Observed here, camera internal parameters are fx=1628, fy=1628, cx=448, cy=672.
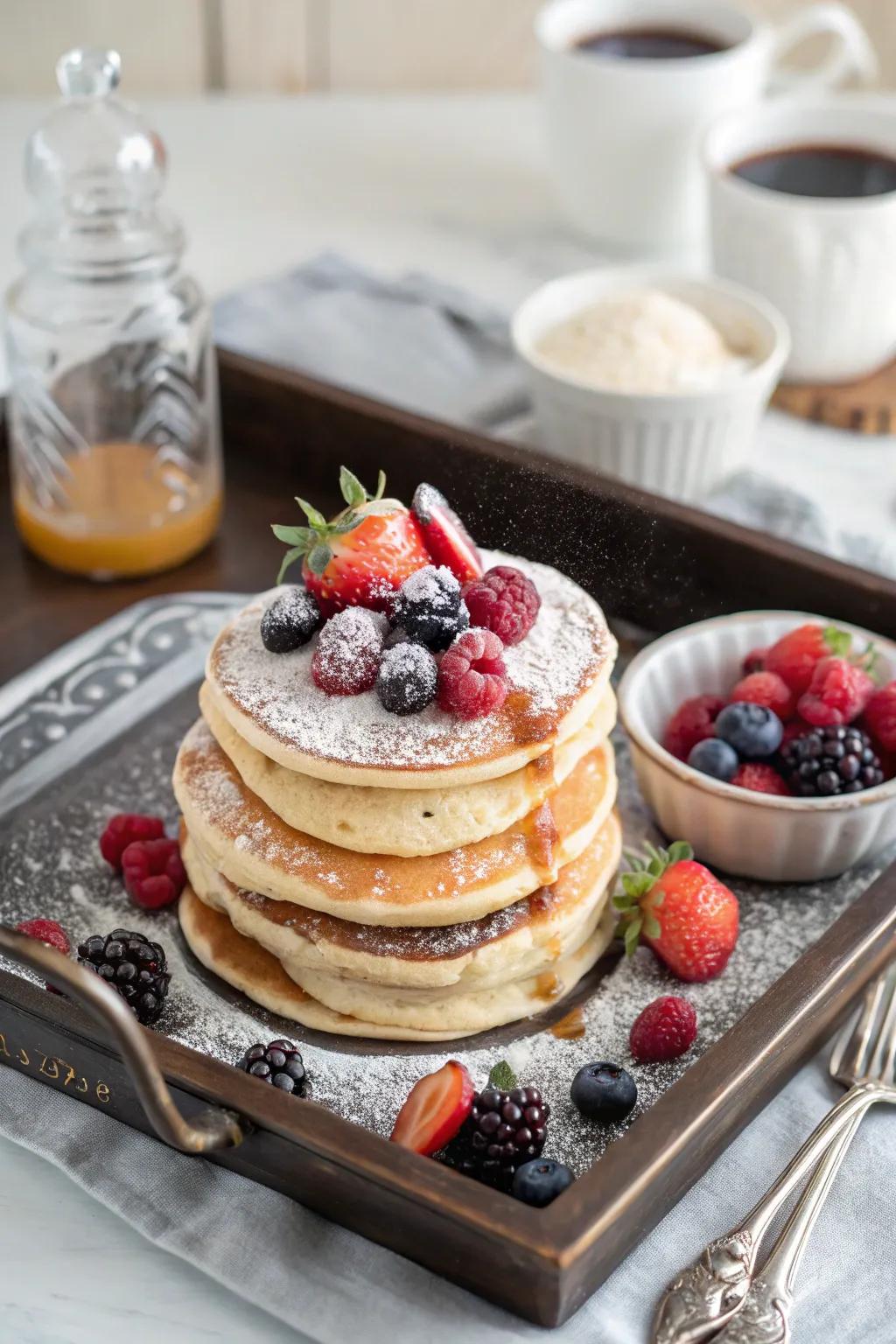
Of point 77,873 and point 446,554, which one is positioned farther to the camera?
point 77,873

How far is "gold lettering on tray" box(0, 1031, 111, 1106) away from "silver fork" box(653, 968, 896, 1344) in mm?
466

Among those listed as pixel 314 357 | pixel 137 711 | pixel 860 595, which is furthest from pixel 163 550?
pixel 860 595

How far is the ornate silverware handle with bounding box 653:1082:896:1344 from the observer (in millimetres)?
1164

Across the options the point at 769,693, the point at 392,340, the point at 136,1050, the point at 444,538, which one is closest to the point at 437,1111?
the point at 136,1050

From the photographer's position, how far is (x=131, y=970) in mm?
1401

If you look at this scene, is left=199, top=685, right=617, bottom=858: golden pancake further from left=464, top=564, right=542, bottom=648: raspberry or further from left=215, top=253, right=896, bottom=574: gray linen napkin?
left=215, top=253, right=896, bottom=574: gray linen napkin

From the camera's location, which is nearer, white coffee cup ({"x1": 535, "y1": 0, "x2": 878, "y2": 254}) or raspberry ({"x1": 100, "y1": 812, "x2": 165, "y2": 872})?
raspberry ({"x1": 100, "y1": 812, "x2": 165, "y2": 872})

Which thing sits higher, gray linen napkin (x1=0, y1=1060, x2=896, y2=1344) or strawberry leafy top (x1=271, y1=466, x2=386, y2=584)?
strawberry leafy top (x1=271, y1=466, x2=386, y2=584)

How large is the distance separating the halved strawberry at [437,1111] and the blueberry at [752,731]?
1.64ft

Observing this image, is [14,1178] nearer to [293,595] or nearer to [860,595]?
[293,595]

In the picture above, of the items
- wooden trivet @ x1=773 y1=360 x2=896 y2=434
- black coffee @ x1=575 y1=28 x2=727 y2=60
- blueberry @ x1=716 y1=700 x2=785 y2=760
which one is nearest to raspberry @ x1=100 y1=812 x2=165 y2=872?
blueberry @ x1=716 y1=700 x2=785 y2=760

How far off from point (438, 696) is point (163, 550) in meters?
0.79

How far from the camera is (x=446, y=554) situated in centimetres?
143

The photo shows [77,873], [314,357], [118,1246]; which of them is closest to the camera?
[118,1246]
